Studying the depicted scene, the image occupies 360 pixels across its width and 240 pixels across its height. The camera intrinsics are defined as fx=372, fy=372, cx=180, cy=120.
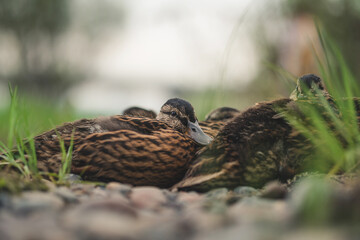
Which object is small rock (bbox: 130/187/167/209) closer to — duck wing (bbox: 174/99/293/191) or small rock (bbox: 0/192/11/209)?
duck wing (bbox: 174/99/293/191)

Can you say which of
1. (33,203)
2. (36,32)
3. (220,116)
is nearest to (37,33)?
(36,32)

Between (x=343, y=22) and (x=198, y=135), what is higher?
(x=343, y=22)

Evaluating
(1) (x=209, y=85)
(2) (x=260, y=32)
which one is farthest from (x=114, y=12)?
(1) (x=209, y=85)

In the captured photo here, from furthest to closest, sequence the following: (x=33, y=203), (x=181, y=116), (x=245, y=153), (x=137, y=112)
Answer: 1. (x=137, y=112)
2. (x=181, y=116)
3. (x=245, y=153)
4. (x=33, y=203)

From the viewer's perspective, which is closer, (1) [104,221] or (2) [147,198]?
(1) [104,221]

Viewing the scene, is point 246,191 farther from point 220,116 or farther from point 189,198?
point 220,116

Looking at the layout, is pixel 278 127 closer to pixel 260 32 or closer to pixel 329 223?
pixel 329 223

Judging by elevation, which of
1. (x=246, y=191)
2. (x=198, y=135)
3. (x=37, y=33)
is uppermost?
(x=37, y=33)
